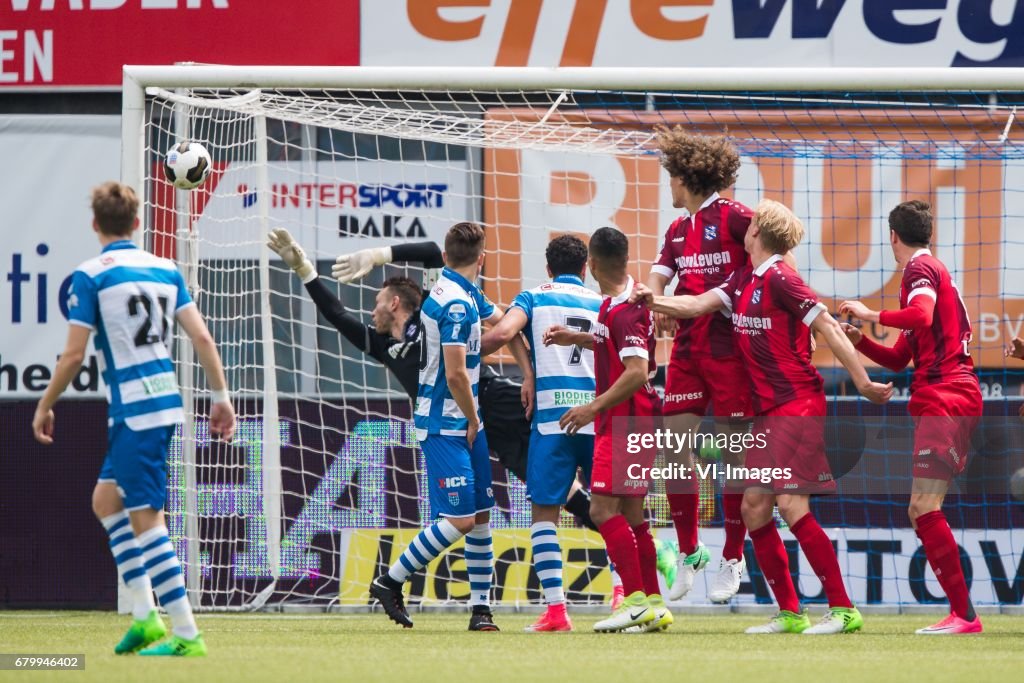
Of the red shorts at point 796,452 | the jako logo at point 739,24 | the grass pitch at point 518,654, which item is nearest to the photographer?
the grass pitch at point 518,654

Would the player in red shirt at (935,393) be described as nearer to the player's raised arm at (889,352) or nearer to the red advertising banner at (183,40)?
the player's raised arm at (889,352)

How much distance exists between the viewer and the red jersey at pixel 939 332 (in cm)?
745

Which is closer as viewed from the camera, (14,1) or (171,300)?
(171,300)

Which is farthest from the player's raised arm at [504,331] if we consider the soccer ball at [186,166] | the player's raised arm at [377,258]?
the soccer ball at [186,166]

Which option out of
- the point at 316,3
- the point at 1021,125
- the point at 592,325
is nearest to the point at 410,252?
the point at 592,325

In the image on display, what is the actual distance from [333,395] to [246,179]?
172 centimetres

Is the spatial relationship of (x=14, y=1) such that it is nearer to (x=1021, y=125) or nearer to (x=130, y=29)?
(x=130, y=29)

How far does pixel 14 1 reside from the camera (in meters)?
11.4

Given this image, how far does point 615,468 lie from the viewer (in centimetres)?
719

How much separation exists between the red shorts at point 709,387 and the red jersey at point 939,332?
0.92 metres

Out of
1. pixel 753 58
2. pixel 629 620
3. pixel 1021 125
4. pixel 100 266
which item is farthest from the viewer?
pixel 753 58

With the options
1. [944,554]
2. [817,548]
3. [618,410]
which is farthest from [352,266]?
[944,554]

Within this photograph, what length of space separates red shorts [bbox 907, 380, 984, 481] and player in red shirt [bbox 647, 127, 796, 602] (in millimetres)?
875

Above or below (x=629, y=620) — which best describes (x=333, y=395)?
above
